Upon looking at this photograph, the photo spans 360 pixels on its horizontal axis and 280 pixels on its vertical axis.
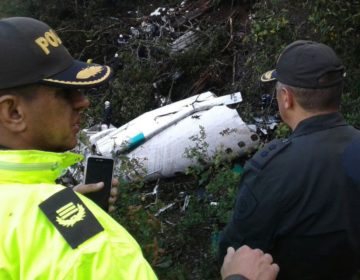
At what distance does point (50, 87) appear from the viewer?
1.41 m

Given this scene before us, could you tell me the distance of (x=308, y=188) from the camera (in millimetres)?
2027

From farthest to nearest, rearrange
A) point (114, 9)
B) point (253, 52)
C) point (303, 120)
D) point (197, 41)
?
A: point (114, 9)
point (197, 41)
point (253, 52)
point (303, 120)

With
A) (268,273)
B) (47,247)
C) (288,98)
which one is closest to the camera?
(47,247)

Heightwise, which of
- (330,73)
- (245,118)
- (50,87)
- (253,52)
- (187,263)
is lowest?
(187,263)

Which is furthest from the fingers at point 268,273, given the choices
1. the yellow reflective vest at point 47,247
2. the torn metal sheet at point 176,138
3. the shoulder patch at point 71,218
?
the torn metal sheet at point 176,138

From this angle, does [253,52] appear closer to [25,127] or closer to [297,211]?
[297,211]

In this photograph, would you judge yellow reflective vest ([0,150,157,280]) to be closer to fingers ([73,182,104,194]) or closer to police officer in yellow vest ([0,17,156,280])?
police officer in yellow vest ([0,17,156,280])

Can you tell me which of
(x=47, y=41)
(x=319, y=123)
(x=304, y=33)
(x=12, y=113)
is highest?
(x=47, y=41)

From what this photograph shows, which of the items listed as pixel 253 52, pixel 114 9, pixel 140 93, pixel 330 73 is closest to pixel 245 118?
pixel 253 52

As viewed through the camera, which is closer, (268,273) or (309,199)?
(268,273)

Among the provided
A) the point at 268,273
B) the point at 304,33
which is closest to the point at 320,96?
the point at 268,273

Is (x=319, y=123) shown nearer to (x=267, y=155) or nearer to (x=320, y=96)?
(x=320, y=96)

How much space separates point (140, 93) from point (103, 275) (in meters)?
4.94

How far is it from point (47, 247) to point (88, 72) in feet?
2.15
